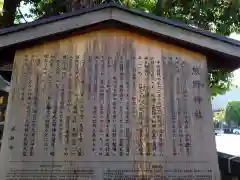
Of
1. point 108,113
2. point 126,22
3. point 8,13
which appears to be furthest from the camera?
point 8,13

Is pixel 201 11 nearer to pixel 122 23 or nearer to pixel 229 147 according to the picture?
pixel 122 23

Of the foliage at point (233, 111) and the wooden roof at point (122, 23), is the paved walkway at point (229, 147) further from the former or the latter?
the foliage at point (233, 111)

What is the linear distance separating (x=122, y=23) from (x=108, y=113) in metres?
1.00

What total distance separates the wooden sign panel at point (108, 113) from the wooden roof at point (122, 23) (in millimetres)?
148

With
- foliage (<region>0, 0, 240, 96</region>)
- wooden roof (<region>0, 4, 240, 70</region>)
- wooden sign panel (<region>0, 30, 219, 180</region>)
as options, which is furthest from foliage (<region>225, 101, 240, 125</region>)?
wooden sign panel (<region>0, 30, 219, 180</region>)

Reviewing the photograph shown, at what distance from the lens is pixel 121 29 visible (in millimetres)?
2979

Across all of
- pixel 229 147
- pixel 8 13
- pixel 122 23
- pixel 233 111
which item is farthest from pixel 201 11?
pixel 233 111

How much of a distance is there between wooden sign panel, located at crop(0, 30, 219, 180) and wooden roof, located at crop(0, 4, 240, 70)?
148 mm

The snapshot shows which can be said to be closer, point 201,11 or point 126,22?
point 126,22

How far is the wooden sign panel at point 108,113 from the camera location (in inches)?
99.0

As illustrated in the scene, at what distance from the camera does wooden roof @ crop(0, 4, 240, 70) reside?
275 cm

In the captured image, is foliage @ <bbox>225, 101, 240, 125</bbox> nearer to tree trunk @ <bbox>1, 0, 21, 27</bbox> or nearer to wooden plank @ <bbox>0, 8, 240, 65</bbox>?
tree trunk @ <bbox>1, 0, 21, 27</bbox>

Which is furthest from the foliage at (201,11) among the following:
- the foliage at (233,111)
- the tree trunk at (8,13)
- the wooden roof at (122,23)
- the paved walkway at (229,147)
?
the foliage at (233,111)

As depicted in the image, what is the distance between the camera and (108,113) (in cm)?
268
